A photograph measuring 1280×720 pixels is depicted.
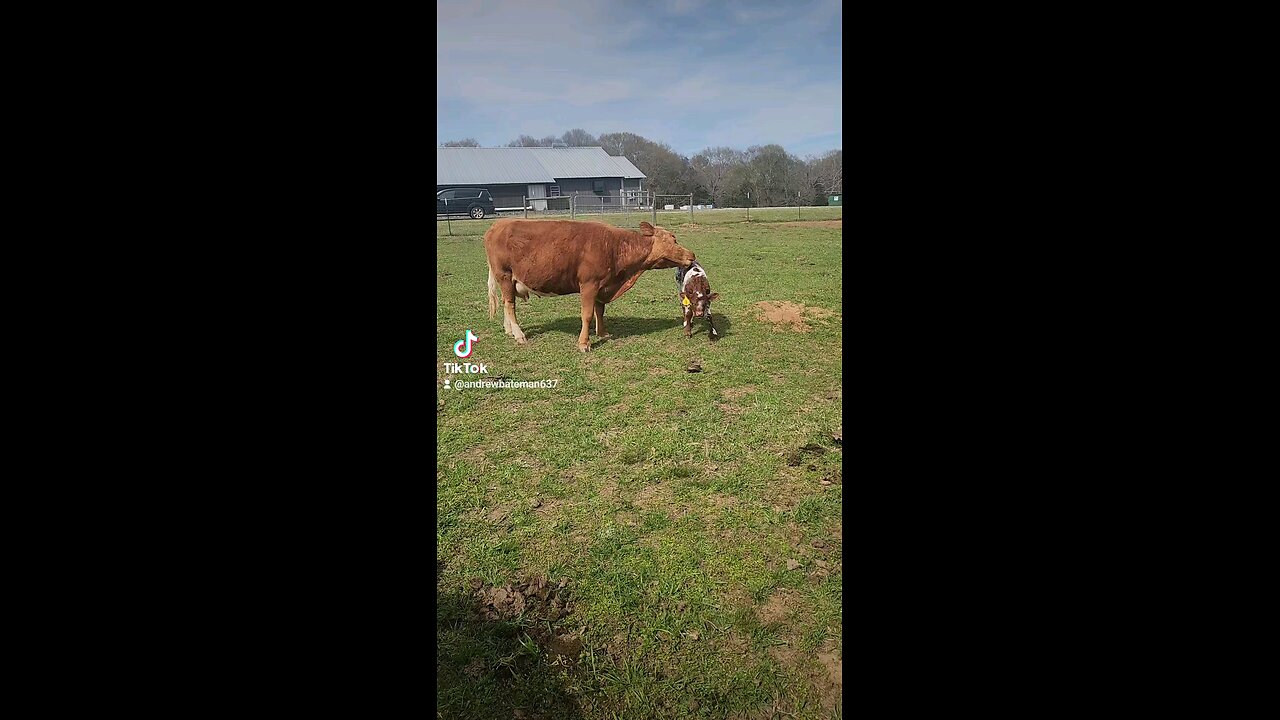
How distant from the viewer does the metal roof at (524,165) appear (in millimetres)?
12633

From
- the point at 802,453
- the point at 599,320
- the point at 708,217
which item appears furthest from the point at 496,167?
Result: the point at 802,453

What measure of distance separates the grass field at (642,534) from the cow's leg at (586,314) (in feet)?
0.71

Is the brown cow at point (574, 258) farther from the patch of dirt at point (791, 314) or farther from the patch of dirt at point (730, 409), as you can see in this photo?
the patch of dirt at point (730, 409)

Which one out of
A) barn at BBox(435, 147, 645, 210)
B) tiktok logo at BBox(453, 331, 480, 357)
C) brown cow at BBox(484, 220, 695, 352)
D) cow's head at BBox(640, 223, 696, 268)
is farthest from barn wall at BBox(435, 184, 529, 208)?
tiktok logo at BBox(453, 331, 480, 357)

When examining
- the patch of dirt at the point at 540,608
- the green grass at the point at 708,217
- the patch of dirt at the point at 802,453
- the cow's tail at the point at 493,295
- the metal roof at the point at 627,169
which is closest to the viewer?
the patch of dirt at the point at 540,608

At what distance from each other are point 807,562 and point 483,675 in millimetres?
1583

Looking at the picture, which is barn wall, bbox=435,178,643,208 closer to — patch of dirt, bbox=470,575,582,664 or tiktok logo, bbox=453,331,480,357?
tiktok logo, bbox=453,331,480,357

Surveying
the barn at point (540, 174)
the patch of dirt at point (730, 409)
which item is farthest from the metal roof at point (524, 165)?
the patch of dirt at point (730, 409)

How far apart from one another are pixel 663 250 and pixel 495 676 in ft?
19.9

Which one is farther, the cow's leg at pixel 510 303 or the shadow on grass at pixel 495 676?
the cow's leg at pixel 510 303

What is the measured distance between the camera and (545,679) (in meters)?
2.38

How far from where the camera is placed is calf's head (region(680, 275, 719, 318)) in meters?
7.52

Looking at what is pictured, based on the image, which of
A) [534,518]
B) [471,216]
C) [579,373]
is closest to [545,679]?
[534,518]

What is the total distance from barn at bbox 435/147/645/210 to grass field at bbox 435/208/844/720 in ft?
19.3
